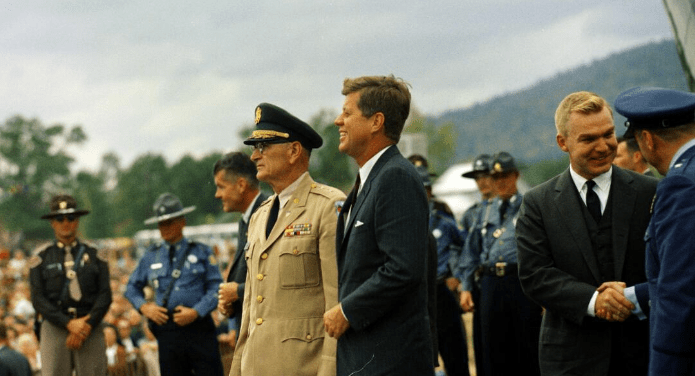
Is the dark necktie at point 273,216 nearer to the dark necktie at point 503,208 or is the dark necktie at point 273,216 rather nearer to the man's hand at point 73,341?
the dark necktie at point 503,208

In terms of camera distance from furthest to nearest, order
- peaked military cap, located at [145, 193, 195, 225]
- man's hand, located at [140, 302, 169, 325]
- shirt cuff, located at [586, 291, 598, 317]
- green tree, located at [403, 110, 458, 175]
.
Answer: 1. green tree, located at [403, 110, 458, 175]
2. peaked military cap, located at [145, 193, 195, 225]
3. man's hand, located at [140, 302, 169, 325]
4. shirt cuff, located at [586, 291, 598, 317]

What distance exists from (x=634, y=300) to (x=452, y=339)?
4.93 meters

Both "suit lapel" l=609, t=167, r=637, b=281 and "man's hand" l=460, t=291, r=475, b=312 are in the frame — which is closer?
"suit lapel" l=609, t=167, r=637, b=281

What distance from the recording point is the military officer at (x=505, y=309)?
739 centimetres

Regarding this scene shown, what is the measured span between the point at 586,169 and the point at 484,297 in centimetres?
359

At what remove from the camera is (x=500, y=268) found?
757 centimetres

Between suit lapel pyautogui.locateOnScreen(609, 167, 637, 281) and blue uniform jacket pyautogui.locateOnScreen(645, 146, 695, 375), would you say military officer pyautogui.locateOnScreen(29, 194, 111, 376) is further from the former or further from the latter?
blue uniform jacket pyautogui.locateOnScreen(645, 146, 695, 375)

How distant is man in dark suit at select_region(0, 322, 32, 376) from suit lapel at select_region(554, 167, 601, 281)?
7095 millimetres

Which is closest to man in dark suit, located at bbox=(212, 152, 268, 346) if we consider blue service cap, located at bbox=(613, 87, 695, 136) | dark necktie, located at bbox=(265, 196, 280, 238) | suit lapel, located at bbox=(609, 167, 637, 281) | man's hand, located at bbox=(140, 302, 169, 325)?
man's hand, located at bbox=(140, 302, 169, 325)

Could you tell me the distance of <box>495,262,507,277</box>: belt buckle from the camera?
7.54 meters

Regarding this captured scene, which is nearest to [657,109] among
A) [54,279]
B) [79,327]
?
[79,327]

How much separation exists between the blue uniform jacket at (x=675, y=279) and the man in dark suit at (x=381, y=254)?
1075 mm

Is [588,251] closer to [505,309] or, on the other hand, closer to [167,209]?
[505,309]

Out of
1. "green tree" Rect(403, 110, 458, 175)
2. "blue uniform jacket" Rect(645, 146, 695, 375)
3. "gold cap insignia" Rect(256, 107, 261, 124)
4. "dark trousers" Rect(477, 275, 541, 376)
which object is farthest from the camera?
"green tree" Rect(403, 110, 458, 175)
